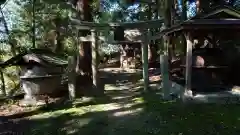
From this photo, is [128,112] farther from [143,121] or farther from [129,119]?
[143,121]

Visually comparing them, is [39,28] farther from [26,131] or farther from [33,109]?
[26,131]

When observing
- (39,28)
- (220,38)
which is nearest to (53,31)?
(39,28)

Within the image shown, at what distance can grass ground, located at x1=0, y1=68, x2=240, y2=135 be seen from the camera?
744 cm

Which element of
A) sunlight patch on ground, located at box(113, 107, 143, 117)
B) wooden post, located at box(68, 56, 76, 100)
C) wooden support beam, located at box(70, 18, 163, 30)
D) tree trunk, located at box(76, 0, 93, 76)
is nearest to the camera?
sunlight patch on ground, located at box(113, 107, 143, 117)

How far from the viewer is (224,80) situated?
1193 cm

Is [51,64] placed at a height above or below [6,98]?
above

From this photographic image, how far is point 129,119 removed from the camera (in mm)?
8719

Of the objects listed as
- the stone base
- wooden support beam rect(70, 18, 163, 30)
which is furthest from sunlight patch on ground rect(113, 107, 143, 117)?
wooden support beam rect(70, 18, 163, 30)

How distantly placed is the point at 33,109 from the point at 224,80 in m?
8.83

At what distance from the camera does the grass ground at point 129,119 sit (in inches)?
293

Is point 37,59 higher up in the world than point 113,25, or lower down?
lower down

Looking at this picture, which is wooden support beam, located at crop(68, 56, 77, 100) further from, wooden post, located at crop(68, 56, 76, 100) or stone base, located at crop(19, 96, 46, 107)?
stone base, located at crop(19, 96, 46, 107)

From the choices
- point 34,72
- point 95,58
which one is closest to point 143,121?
point 95,58

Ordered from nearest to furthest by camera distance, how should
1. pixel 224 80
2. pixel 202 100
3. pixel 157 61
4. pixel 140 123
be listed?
pixel 140 123
pixel 202 100
pixel 224 80
pixel 157 61
